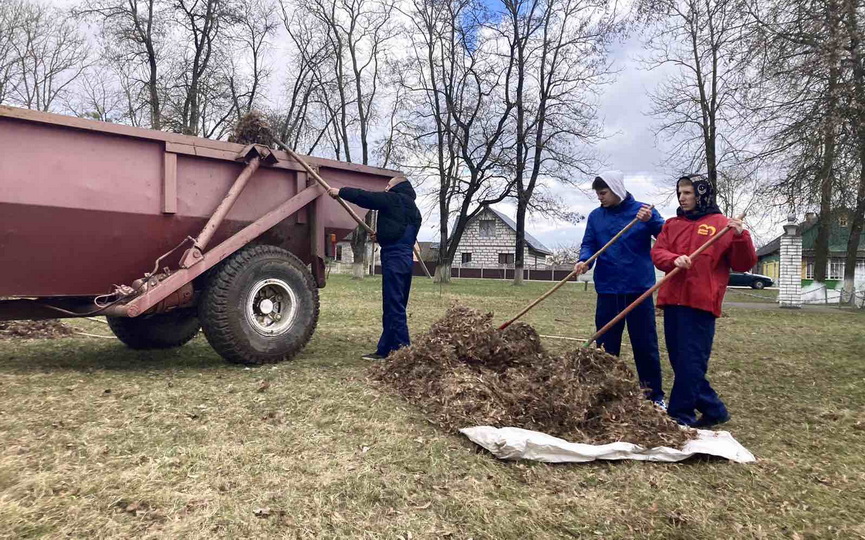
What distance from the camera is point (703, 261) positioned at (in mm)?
3648

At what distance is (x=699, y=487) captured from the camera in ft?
9.21

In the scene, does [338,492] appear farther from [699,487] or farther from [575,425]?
[699,487]

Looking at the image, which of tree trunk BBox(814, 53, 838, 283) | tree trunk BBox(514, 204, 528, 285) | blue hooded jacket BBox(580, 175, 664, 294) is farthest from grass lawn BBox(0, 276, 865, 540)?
tree trunk BBox(514, 204, 528, 285)

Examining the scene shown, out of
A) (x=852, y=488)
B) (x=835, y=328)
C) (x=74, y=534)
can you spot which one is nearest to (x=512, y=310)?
(x=835, y=328)

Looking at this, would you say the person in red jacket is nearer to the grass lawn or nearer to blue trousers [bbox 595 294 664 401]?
blue trousers [bbox 595 294 664 401]

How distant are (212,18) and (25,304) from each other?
2043cm

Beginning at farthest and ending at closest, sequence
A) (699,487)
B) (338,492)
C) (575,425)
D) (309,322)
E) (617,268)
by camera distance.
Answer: (309,322), (617,268), (575,425), (699,487), (338,492)

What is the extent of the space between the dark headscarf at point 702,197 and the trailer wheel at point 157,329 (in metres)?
4.59

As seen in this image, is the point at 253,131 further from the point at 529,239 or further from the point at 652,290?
the point at 529,239

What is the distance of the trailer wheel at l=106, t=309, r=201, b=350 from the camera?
5.66 m

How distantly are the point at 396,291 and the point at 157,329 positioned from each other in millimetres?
2553

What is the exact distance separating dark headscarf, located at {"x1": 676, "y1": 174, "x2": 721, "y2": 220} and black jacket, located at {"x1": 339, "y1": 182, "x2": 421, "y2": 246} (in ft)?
8.51

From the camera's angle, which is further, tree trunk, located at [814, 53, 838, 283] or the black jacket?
tree trunk, located at [814, 53, 838, 283]

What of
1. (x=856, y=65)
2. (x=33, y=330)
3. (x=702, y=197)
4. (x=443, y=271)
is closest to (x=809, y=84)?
(x=856, y=65)
